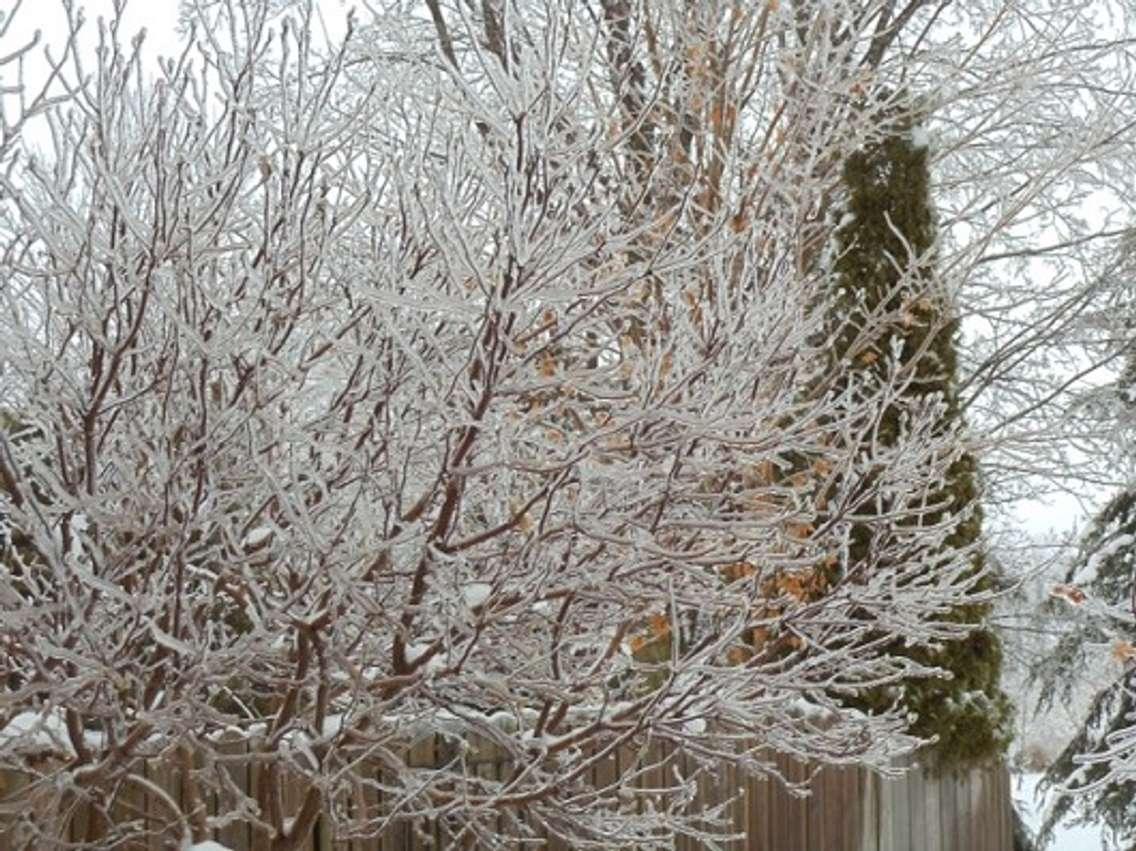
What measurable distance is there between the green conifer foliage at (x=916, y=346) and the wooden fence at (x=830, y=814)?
0.37 metres

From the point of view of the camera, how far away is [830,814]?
8.56 m

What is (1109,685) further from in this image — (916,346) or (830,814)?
(830,814)

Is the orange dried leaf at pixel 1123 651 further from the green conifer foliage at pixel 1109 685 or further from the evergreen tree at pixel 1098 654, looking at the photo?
the green conifer foliage at pixel 1109 685

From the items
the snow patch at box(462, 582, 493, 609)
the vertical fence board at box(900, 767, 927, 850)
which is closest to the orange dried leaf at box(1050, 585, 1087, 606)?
the snow patch at box(462, 582, 493, 609)

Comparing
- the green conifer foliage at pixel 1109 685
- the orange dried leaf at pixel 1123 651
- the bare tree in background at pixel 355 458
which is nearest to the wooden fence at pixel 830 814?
the bare tree in background at pixel 355 458

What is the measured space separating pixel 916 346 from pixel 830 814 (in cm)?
278

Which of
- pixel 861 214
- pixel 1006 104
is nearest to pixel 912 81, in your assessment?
pixel 1006 104

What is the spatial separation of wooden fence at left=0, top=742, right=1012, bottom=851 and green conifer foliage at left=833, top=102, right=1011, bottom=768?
0.37 m

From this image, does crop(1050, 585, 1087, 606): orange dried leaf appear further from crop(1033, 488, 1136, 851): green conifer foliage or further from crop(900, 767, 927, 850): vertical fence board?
crop(1033, 488, 1136, 851): green conifer foliage

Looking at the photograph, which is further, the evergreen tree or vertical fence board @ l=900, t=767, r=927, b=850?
the evergreen tree

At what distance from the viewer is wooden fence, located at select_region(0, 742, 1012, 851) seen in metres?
5.51

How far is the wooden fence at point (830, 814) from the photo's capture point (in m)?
5.51

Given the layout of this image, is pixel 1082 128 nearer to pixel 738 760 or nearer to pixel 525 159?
pixel 738 760

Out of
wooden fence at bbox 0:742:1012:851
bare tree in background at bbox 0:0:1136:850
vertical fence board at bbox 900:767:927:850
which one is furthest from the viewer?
vertical fence board at bbox 900:767:927:850
